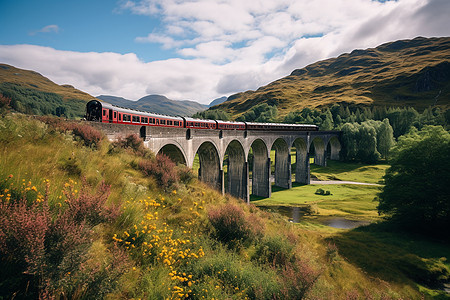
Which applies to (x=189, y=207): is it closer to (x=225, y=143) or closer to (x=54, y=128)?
(x=54, y=128)

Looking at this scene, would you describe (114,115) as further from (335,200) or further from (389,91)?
(389,91)

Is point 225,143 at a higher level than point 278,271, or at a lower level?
higher

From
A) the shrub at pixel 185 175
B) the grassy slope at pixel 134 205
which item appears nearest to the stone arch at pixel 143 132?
the grassy slope at pixel 134 205

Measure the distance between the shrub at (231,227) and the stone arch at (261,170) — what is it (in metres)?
32.9

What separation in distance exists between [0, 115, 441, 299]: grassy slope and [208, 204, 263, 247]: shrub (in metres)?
0.44

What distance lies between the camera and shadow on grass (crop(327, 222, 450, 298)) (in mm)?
14875

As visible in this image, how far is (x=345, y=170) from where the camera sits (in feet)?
211

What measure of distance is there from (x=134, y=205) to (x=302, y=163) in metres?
54.3

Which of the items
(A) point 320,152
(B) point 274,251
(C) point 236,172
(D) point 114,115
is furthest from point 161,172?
(A) point 320,152

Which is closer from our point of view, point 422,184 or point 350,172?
point 422,184

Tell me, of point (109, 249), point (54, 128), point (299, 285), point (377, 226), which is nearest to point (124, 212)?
point (109, 249)

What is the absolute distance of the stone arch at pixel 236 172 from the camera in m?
36.3

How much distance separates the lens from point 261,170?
4412 cm

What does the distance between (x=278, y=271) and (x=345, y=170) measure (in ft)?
216
